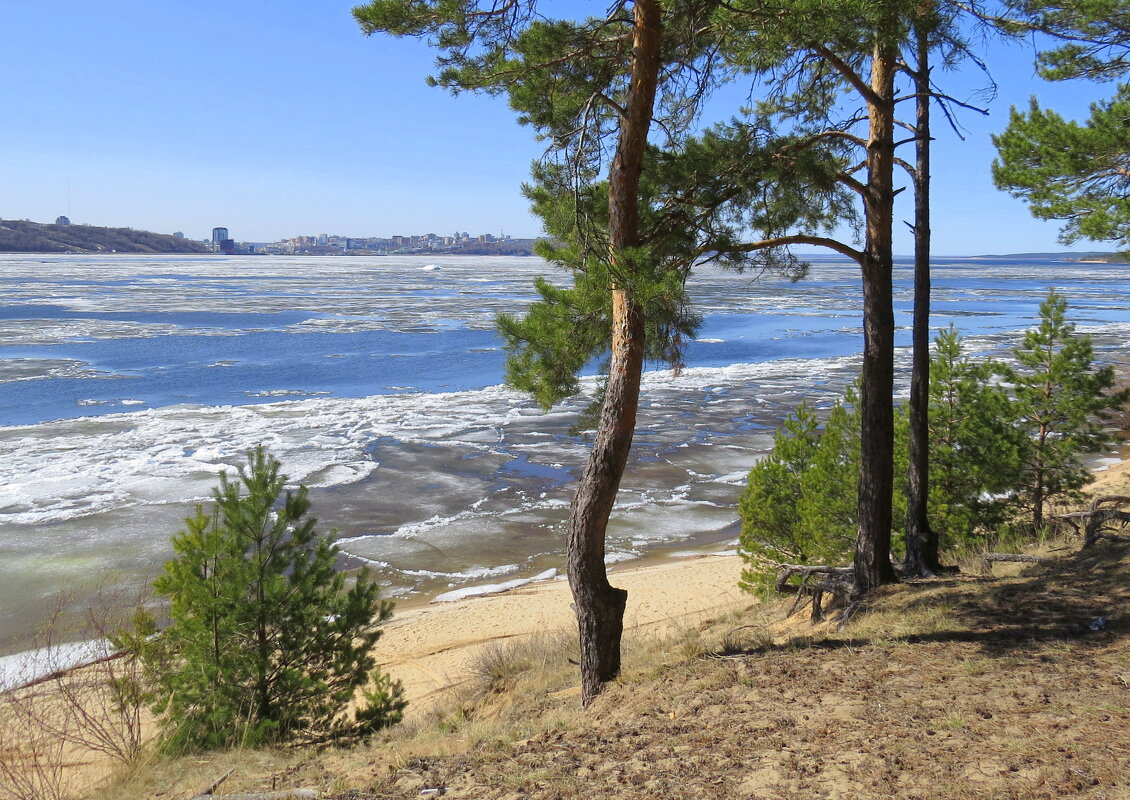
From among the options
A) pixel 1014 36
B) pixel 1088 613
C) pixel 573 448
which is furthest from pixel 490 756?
pixel 573 448

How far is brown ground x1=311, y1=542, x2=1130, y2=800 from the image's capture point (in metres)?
4.21

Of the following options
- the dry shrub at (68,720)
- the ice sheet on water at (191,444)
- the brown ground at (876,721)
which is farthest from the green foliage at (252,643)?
the ice sheet on water at (191,444)

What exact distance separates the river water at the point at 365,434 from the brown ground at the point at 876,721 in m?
3.70

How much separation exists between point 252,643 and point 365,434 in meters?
15.8

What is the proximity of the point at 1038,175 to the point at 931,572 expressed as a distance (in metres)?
6.09

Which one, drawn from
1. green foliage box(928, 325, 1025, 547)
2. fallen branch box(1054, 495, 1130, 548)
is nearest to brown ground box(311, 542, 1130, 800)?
fallen branch box(1054, 495, 1130, 548)

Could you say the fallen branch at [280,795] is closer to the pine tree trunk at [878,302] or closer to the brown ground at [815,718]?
the brown ground at [815,718]

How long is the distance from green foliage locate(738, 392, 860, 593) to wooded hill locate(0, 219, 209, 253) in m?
164

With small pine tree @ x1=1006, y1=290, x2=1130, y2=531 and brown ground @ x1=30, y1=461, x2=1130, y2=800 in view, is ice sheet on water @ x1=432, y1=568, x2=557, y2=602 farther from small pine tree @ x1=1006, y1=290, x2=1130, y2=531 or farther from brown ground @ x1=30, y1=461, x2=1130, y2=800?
small pine tree @ x1=1006, y1=290, x2=1130, y2=531

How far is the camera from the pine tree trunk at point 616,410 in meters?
6.75

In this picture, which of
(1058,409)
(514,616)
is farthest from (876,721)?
(1058,409)

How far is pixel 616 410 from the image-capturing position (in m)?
6.97

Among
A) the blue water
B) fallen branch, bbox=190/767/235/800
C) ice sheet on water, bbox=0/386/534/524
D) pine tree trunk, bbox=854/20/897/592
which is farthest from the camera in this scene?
the blue water

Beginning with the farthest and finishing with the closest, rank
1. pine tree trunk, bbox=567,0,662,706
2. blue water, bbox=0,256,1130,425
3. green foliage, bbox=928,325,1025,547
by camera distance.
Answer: blue water, bbox=0,256,1130,425 < green foliage, bbox=928,325,1025,547 < pine tree trunk, bbox=567,0,662,706
